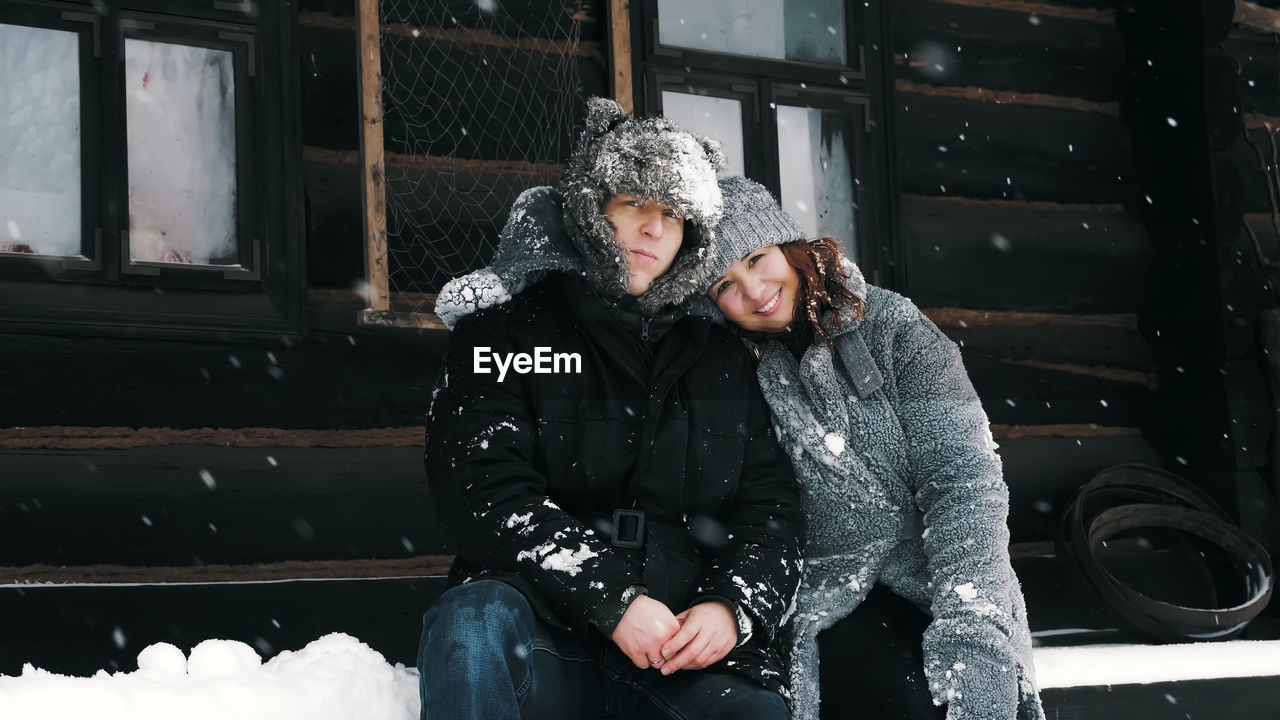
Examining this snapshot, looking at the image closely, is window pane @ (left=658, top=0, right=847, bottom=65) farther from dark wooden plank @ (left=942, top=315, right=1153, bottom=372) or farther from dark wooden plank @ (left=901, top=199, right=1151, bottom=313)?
dark wooden plank @ (left=942, top=315, right=1153, bottom=372)

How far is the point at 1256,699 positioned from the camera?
405 centimetres

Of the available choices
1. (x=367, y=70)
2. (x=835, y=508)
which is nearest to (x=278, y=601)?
(x=367, y=70)

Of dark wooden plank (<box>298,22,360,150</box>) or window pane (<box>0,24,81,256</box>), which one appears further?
dark wooden plank (<box>298,22,360,150</box>)

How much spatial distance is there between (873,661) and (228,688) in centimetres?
131

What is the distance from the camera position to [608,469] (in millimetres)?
2443

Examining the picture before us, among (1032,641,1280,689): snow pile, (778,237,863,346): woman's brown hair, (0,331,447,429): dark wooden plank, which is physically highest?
(778,237,863,346): woman's brown hair

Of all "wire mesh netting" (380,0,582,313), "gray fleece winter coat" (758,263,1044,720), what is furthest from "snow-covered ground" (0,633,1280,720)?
"wire mesh netting" (380,0,582,313)

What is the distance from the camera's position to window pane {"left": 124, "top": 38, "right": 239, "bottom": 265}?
12.4 ft

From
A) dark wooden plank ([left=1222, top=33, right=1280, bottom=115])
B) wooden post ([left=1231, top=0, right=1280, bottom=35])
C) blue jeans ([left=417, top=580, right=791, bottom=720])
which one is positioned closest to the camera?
blue jeans ([left=417, top=580, right=791, bottom=720])

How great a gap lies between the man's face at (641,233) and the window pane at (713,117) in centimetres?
211

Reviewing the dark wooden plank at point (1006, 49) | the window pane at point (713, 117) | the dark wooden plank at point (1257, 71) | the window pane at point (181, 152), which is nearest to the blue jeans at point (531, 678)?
the window pane at point (181, 152)

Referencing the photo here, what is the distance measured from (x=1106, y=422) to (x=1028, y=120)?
52.7 inches

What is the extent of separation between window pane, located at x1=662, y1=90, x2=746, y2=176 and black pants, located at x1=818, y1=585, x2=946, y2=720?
2.32 meters

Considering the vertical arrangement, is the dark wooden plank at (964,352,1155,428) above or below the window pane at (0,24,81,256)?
below
